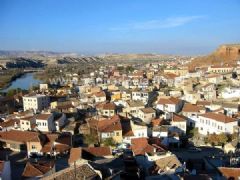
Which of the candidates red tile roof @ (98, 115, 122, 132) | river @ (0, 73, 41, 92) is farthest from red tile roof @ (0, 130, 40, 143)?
river @ (0, 73, 41, 92)

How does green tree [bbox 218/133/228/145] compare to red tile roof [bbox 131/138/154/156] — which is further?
green tree [bbox 218/133/228/145]

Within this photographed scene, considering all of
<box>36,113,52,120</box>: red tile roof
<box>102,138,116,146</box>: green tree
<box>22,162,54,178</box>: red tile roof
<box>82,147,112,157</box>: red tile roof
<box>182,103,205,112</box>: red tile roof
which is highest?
<box>182,103,205,112</box>: red tile roof

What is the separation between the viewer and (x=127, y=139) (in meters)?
24.9

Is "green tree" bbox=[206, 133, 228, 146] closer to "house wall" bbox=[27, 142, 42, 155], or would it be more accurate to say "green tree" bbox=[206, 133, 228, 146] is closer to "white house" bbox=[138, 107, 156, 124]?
"white house" bbox=[138, 107, 156, 124]

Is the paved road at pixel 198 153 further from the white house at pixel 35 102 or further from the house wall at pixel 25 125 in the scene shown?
the white house at pixel 35 102

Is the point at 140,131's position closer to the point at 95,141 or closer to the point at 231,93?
the point at 95,141

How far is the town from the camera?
53.8 feet

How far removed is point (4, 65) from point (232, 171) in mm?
123514

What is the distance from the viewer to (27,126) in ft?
94.6

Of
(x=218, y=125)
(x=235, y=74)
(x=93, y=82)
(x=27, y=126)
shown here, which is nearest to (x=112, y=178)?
(x=218, y=125)

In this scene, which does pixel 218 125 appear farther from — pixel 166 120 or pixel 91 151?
pixel 91 151

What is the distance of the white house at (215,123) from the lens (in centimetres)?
2512

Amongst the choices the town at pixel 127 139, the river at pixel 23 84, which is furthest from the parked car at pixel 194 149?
the river at pixel 23 84

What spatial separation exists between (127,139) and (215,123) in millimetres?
6894
